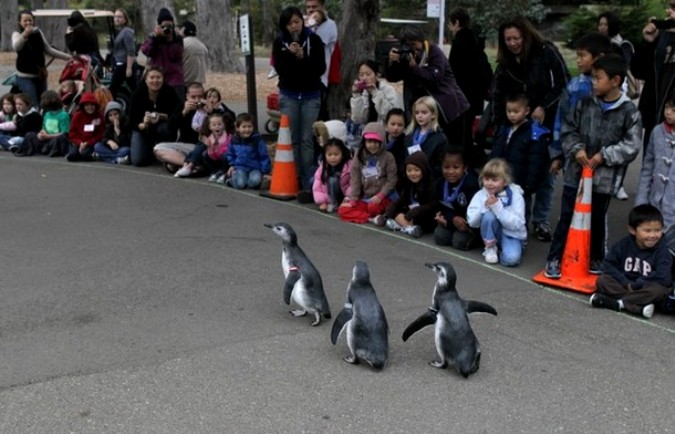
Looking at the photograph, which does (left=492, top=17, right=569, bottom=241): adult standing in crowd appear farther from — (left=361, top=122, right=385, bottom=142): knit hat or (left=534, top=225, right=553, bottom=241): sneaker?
(left=361, top=122, right=385, bottom=142): knit hat

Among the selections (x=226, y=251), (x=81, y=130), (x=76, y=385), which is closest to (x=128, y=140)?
(x=81, y=130)

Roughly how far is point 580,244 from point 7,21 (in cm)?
3466

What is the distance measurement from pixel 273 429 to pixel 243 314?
1.63 metres

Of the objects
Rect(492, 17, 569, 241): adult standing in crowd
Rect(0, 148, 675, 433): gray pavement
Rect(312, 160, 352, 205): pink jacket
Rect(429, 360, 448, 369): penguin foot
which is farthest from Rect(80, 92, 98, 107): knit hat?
Rect(429, 360, 448, 369): penguin foot

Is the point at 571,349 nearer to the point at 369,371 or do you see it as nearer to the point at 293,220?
the point at 369,371

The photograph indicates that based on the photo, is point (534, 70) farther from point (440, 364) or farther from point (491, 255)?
point (440, 364)

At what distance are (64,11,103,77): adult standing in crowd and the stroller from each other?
13.8 inches

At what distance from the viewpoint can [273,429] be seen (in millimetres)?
4055

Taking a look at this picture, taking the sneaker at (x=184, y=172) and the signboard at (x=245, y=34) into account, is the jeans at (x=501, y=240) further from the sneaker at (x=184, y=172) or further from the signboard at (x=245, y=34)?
the signboard at (x=245, y=34)

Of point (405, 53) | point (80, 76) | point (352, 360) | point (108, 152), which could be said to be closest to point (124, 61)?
point (80, 76)

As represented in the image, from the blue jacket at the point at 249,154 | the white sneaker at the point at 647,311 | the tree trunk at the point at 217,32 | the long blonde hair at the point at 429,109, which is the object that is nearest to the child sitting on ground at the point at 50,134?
the blue jacket at the point at 249,154

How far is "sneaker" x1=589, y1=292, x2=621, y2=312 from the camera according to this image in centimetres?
581

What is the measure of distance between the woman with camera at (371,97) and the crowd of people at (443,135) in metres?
0.02

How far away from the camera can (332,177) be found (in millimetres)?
8555
